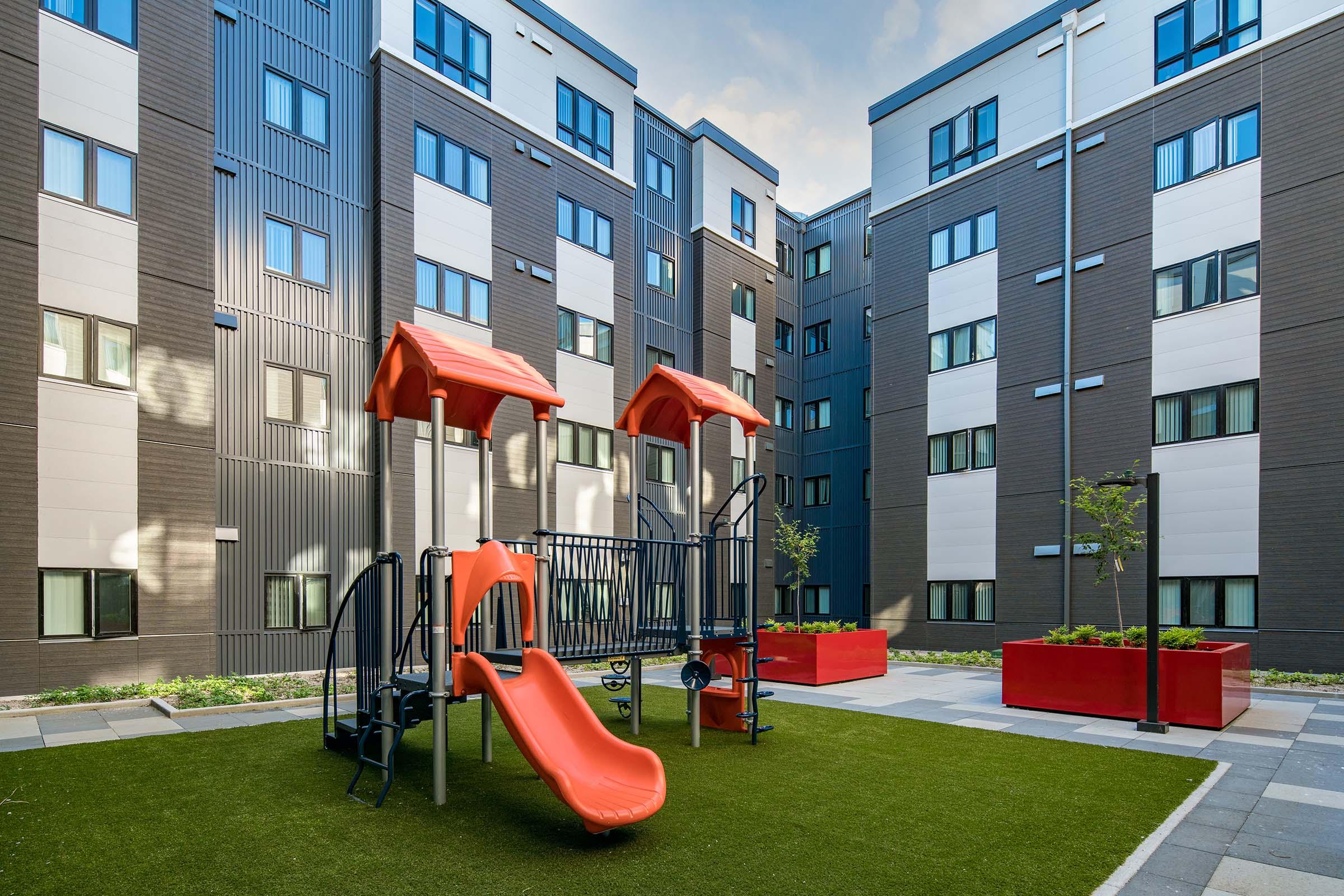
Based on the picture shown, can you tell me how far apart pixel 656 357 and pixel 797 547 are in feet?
24.2

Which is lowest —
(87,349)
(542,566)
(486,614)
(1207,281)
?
(486,614)

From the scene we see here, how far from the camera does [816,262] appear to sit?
29.0 m

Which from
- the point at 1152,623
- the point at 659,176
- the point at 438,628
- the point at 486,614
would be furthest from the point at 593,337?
the point at 438,628

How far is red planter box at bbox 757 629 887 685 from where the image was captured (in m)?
13.5

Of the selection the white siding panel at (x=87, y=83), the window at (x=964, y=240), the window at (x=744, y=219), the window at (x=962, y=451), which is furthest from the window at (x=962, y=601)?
the white siding panel at (x=87, y=83)

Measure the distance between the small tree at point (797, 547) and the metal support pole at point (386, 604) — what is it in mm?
8885

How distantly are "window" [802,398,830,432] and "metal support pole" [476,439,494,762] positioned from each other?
21085 mm

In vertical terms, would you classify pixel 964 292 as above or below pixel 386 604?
above

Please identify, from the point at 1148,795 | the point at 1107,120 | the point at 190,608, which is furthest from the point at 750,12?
the point at 1148,795

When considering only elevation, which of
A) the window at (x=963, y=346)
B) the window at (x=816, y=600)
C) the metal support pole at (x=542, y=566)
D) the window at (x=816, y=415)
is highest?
the window at (x=963, y=346)

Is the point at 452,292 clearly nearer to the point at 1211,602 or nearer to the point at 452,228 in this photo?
the point at 452,228

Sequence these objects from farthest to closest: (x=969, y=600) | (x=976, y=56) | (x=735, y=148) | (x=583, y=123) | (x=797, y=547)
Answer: (x=735, y=148), (x=583, y=123), (x=976, y=56), (x=969, y=600), (x=797, y=547)

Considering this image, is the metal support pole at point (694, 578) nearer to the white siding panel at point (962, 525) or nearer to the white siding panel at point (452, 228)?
the white siding panel at point (452, 228)

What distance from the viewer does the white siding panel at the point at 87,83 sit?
472 inches
